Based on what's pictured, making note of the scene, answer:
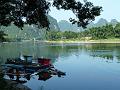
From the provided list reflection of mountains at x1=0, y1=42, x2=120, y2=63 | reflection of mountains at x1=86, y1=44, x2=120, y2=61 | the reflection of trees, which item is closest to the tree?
reflection of mountains at x1=0, y1=42, x2=120, y2=63

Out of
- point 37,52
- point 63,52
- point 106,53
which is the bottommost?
point 37,52

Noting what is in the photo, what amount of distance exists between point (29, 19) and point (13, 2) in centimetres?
187

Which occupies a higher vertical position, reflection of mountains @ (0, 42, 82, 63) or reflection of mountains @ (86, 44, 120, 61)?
reflection of mountains @ (86, 44, 120, 61)

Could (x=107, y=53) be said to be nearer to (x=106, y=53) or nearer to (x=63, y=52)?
(x=106, y=53)

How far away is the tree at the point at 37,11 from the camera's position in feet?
59.4

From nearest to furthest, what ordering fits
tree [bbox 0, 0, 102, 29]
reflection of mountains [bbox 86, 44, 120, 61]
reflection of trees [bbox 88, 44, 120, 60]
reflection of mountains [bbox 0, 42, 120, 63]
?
tree [bbox 0, 0, 102, 29], reflection of mountains [bbox 86, 44, 120, 61], reflection of trees [bbox 88, 44, 120, 60], reflection of mountains [bbox 0, 42, 120, 63]

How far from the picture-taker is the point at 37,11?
1905cm

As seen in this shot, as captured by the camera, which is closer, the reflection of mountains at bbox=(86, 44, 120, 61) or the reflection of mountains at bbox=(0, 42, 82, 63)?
the reflection of mountains at bbox=(86, 44, 120, 61)

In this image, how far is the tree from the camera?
18.1m

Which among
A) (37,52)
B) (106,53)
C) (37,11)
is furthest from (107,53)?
(37,11)

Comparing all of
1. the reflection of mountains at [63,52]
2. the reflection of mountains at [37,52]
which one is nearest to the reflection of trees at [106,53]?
the reflection of mountains at [63,52]

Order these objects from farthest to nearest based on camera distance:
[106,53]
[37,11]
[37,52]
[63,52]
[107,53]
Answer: [37,52]
[63,52]
[106,53]
[107,53]
[37,11]

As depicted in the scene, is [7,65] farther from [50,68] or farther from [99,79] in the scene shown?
[99,79]

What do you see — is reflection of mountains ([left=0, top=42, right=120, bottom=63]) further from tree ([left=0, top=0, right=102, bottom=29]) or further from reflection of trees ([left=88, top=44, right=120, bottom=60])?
tree ([left=0, top=0, right=102, bottom=29])
